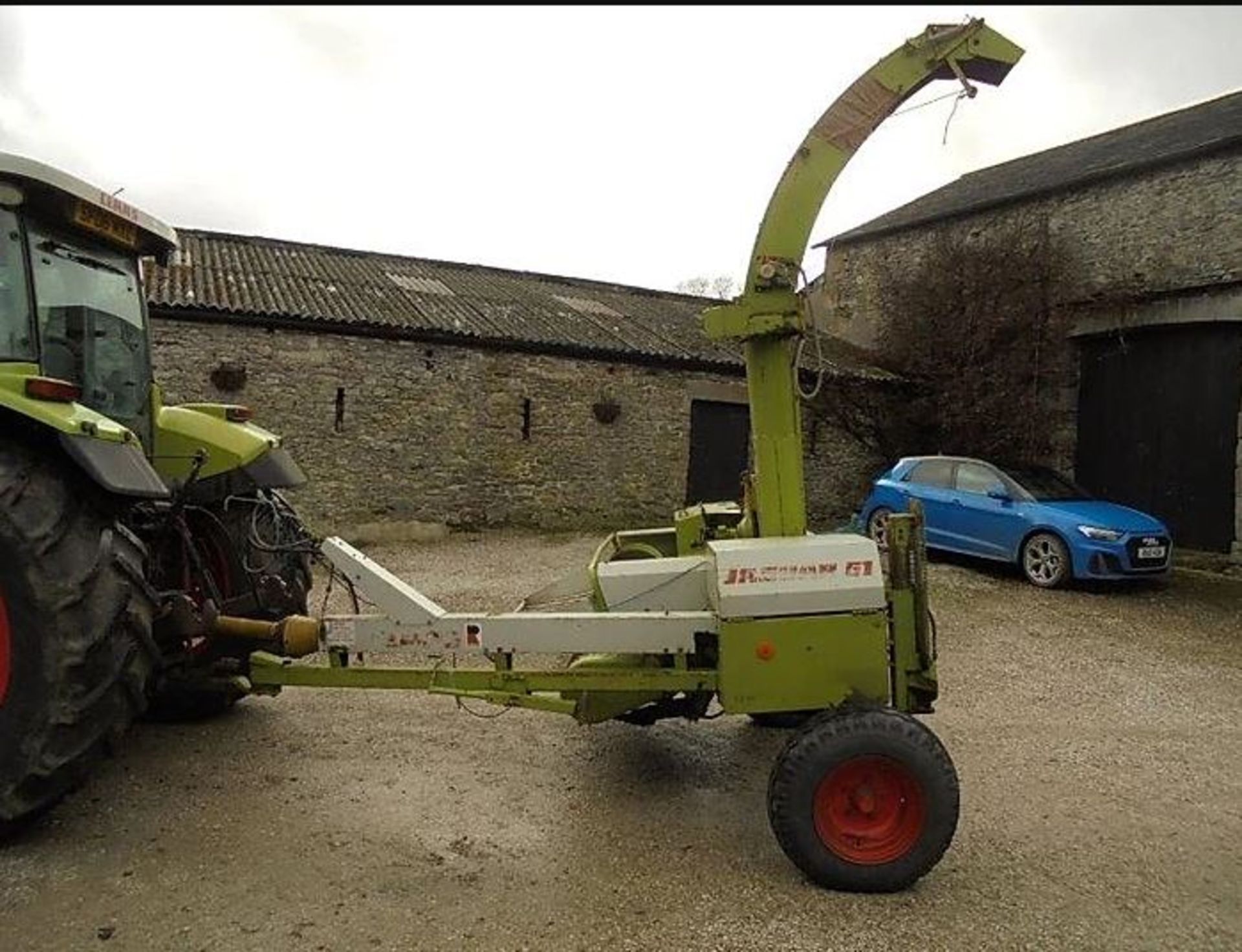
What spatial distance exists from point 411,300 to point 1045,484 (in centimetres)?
898

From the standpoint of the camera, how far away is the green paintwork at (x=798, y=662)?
3.01 m

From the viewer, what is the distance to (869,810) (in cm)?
293

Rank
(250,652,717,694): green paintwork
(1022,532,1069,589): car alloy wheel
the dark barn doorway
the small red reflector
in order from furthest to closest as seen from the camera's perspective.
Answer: the dark barn doorway, (1022,532,1069,589): car alloy wheel, (250,652,717,694): green paintwork, the small red reflector

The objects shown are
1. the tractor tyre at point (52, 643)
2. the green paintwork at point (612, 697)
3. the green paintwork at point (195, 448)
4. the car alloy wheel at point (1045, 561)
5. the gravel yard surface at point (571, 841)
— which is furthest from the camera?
the car alloy wheel at point (1045, 561)

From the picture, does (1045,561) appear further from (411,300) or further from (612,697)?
(411,300)

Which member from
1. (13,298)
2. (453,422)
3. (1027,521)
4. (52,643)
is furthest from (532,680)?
(453,422)

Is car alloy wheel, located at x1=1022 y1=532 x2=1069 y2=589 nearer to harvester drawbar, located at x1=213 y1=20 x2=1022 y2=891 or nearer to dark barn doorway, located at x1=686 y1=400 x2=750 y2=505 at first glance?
dark barn doorway, located at x1=686 y1=400 x2=750 y2=505

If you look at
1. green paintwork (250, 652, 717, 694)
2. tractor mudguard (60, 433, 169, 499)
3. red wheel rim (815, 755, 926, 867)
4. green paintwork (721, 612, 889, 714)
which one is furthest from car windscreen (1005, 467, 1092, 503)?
tractor mudguard (60, 433, 169, 499)

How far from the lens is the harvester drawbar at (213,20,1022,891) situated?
286 centimetres

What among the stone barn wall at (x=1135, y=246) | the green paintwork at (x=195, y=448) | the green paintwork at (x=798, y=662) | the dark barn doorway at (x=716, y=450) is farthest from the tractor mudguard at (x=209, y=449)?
the stone barn wall at (x=1135, y=246)

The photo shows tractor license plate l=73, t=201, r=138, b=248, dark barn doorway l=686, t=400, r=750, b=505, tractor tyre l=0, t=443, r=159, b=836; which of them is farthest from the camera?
dark barn doorway l=686, t=400, r=750, b=505

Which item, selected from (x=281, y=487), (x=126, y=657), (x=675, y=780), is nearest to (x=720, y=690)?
(x=675, y=780)

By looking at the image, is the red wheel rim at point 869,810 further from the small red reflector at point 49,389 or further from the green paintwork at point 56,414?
the small red reflector at point 49,389

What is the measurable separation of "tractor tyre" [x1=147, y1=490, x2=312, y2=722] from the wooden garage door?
36.7ft
